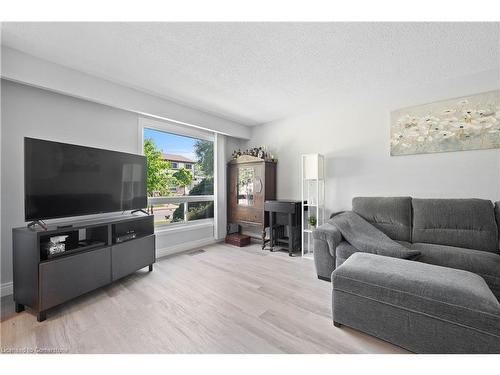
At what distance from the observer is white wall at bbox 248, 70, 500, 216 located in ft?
7.72

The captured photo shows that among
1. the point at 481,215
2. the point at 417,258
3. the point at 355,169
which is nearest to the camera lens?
the point at 417,258

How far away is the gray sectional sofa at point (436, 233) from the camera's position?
1.83 m

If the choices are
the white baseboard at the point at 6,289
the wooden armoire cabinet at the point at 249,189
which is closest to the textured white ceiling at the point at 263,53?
the wooden armoire cabinet at the point at 249,189

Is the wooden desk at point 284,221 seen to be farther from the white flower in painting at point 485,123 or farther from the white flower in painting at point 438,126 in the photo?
the white flower in painting at point 485,123

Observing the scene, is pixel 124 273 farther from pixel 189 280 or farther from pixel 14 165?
pixel 14 165

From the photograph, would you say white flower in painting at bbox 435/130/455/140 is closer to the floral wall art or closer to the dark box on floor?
the floral wall art

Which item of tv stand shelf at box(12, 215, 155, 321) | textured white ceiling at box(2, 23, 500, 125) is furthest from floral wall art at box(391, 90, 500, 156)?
tv stand shelf at box(12, 215, 155, 321)

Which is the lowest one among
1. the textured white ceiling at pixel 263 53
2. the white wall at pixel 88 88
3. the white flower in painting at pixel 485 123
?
the white flower in painting at pixel 485 123

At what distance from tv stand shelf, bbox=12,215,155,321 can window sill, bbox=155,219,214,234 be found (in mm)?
828

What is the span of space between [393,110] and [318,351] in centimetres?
295

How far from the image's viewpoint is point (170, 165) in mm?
3449

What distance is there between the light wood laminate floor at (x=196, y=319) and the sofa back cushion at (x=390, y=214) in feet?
3.31

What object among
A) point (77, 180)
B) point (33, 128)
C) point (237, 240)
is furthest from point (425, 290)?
point (33, 128)
